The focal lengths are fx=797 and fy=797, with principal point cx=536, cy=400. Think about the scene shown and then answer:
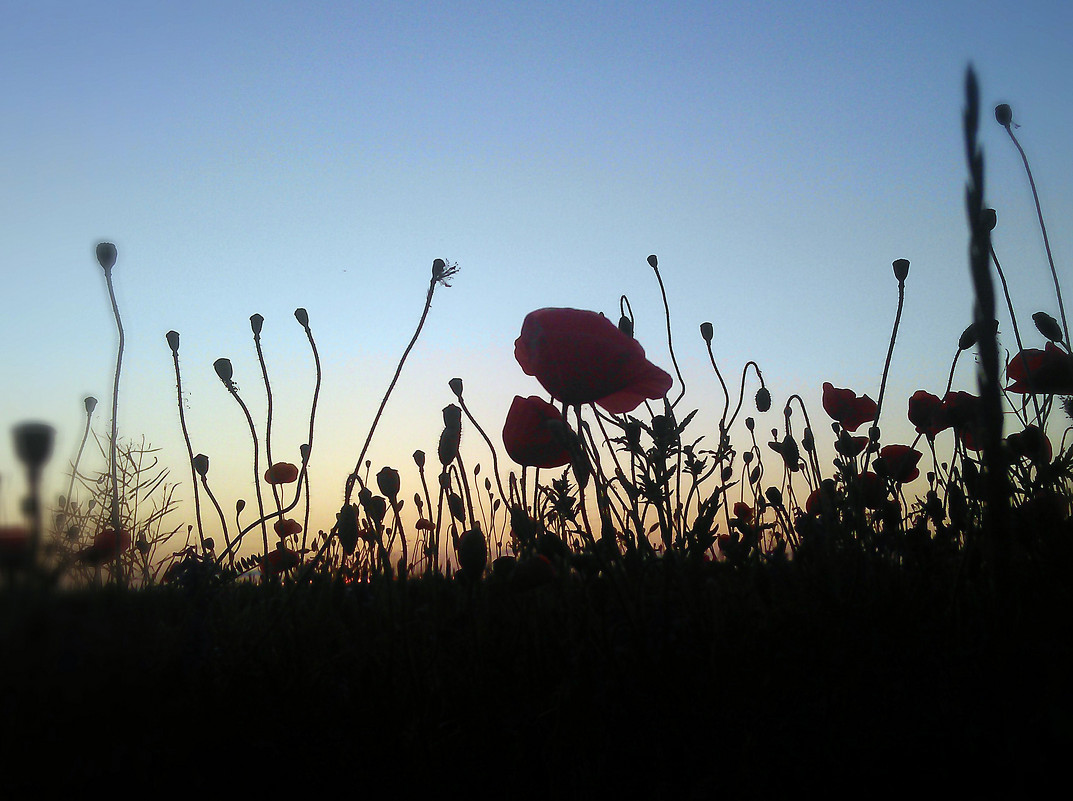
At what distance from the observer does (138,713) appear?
2.29 feet

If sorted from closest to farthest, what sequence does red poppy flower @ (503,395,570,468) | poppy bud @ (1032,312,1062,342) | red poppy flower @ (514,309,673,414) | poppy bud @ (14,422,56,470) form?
poppy bud @ (14,422,56,470)
red poppy flower @ (514,309,673,414)
red poppy flower @ (503,395,570,468)
poppy bud @ (1032,312,1062,342)

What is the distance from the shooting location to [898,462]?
9.21 feet

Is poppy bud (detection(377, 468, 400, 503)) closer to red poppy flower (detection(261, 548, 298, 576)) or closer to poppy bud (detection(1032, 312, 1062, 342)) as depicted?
red poppy flower (detection(261, 548, 298, 576))

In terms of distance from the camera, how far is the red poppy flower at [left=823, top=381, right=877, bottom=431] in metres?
3.66

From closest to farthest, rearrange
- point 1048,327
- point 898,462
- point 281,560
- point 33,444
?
point 33,444, point 1048,327, point 281,560, point 898,462

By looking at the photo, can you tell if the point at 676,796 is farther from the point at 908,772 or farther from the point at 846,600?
the point at 846,600

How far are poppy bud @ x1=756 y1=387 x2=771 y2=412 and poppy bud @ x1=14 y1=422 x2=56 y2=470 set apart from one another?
10.5 feet

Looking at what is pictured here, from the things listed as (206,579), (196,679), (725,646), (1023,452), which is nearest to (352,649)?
(196,679)

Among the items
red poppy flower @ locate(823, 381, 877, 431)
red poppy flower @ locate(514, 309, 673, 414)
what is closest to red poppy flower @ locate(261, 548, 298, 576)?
red poppy flower @ locate(514, 309, 673, 414)

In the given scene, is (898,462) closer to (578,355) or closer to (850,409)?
(850,409)

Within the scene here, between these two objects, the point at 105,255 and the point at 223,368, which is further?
the point at 223,368

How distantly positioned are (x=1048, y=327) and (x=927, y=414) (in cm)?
49

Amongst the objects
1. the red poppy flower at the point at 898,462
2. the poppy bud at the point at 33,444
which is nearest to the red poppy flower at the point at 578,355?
the red poppy flower at the point at 898,462

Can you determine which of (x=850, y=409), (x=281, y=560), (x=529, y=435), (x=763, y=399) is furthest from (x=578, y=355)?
(x=850, y=409)
